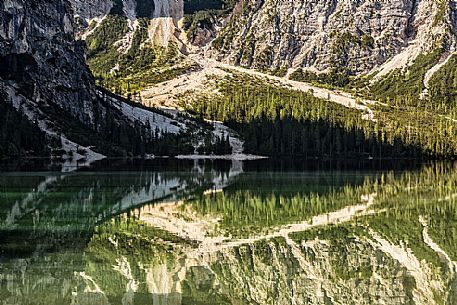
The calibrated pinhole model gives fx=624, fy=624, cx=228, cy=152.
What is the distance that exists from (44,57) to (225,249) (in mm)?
137341

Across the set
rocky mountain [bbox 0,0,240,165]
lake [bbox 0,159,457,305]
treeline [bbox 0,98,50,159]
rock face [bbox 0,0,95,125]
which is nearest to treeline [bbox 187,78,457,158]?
rocky mountain [bbox 0,0,240,165]

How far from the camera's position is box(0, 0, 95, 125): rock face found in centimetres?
13975

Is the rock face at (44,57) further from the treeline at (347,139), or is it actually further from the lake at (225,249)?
the lake at (225,249)

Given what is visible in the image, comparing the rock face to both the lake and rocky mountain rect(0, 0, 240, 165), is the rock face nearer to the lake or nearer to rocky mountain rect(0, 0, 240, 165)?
rocky mountain rect(0, 0, 240, 165)

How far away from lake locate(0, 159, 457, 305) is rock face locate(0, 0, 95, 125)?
105 metres

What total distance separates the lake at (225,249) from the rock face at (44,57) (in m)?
105

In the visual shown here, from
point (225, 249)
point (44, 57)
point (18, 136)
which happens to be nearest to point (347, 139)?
point (44, 57)

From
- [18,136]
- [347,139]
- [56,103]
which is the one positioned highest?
[56,103]

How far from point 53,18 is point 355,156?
86.7 m

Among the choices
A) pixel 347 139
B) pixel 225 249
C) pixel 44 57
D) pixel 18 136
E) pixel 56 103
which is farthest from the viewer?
pixel 347 139

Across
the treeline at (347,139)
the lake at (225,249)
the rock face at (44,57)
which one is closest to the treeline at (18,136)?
the rock face at (44,57)

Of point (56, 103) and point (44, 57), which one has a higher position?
point (44, 57)

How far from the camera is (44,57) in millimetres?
150250

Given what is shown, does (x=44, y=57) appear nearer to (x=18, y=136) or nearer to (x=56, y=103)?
(x=56, y=103)
